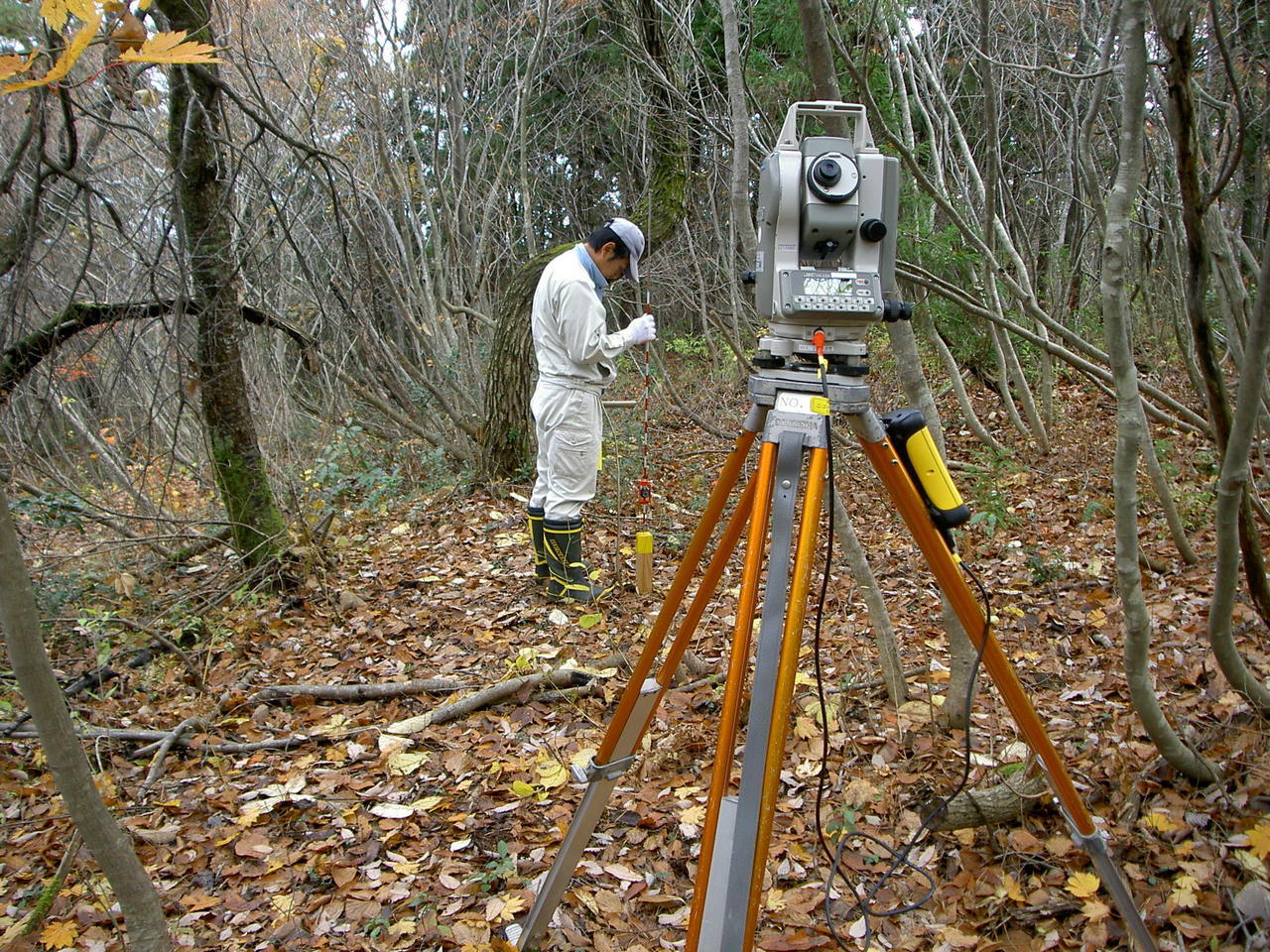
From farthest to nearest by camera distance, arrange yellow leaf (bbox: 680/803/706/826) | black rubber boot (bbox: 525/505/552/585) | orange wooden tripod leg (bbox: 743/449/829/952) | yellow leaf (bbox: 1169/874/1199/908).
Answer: black rubber boot (bbox: 525/505/552/585) < yellow leaf (bbox: 680/803/706/826) < yellow leaf (bbox: 1169/874/1199/908) < orange wooden tripod leg (bbox: 743/449/829/952)

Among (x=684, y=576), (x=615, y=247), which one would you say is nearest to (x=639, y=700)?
(x=684, y=576)

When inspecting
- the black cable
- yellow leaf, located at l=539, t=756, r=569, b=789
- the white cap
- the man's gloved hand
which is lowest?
yellow leaf, located at l=539, t=756, r=569, b=789

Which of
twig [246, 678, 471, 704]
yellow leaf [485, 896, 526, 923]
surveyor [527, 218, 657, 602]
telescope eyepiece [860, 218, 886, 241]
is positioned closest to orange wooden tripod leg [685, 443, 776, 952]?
telescope eyepiece [860, 218, 886, 241]

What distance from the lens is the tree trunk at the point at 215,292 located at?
3.85 metres

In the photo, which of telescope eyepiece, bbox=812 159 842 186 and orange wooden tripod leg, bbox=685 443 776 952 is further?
telescope eyepiece, bbox=812 159 842 186

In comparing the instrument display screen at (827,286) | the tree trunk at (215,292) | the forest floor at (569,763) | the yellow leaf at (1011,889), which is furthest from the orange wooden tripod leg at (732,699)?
the tree trunk at (215,292)

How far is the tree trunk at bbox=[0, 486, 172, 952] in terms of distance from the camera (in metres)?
1.54

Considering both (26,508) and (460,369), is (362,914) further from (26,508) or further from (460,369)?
(460,369)

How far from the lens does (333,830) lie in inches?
101

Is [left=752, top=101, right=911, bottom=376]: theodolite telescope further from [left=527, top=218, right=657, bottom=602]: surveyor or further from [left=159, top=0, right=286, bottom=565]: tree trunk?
[left=159, top=0, right=286, bottom=565]: tree trunk

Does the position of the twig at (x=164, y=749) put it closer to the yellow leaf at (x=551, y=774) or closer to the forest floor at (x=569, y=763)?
the forest floor at (x=569, y=763)

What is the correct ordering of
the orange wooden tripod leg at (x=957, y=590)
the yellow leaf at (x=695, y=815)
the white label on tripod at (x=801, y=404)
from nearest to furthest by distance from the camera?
the white label on tripod at (x=801, y=404)
the orange wooden tripod leg at (x=957, y=590)
the yellow leaf at (x=695, y=815)

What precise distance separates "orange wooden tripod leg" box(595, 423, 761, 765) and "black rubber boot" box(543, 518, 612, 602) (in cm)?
254

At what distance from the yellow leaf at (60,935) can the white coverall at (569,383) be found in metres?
2.78
